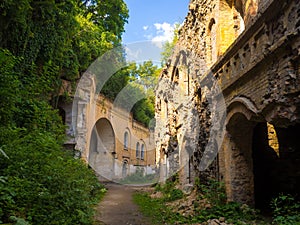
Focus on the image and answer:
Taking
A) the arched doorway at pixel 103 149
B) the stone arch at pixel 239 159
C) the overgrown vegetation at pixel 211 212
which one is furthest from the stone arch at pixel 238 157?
the arched doorway at pixel 103 149

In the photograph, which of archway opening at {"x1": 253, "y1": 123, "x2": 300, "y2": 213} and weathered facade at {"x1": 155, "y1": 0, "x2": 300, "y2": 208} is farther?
archway opening at {"x1": 253, "y1": 123, "x2": 300, "y2": 213}

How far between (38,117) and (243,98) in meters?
5.60

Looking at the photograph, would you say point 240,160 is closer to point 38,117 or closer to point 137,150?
→ point 38,117

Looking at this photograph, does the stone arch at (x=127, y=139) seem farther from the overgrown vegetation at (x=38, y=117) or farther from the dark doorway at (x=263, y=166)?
the dark doorway at (x=263, y=166)

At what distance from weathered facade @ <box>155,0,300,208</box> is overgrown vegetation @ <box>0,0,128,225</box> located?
403cm

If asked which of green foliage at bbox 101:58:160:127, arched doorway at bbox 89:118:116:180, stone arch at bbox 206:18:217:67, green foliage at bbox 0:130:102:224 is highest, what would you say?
green foliage at bbox 101:58:160:127

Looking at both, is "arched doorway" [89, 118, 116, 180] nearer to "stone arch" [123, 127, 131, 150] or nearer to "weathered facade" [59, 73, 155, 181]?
"weathered facade" [59, 73, 155, 181]

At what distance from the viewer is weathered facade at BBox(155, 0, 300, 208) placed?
511cm

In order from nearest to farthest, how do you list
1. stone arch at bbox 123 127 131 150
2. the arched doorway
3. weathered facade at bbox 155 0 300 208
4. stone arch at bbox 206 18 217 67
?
weathered facade at bbox 155 0 300 208 → stone arch at bbox 206 18 217 67 → the arched doorway → stone arch at bbox 123 127 131 150

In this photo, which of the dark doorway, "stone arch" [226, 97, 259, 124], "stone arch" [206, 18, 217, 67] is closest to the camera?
"stone arch" [226, 97, 259, 124]

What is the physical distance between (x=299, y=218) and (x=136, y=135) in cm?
2592

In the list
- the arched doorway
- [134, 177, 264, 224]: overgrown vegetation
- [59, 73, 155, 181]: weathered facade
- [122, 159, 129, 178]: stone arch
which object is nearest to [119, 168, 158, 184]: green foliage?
[122, 159, 129, 178]: stone arch

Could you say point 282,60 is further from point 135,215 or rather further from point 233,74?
point 135,215

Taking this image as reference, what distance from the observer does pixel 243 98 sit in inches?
261
